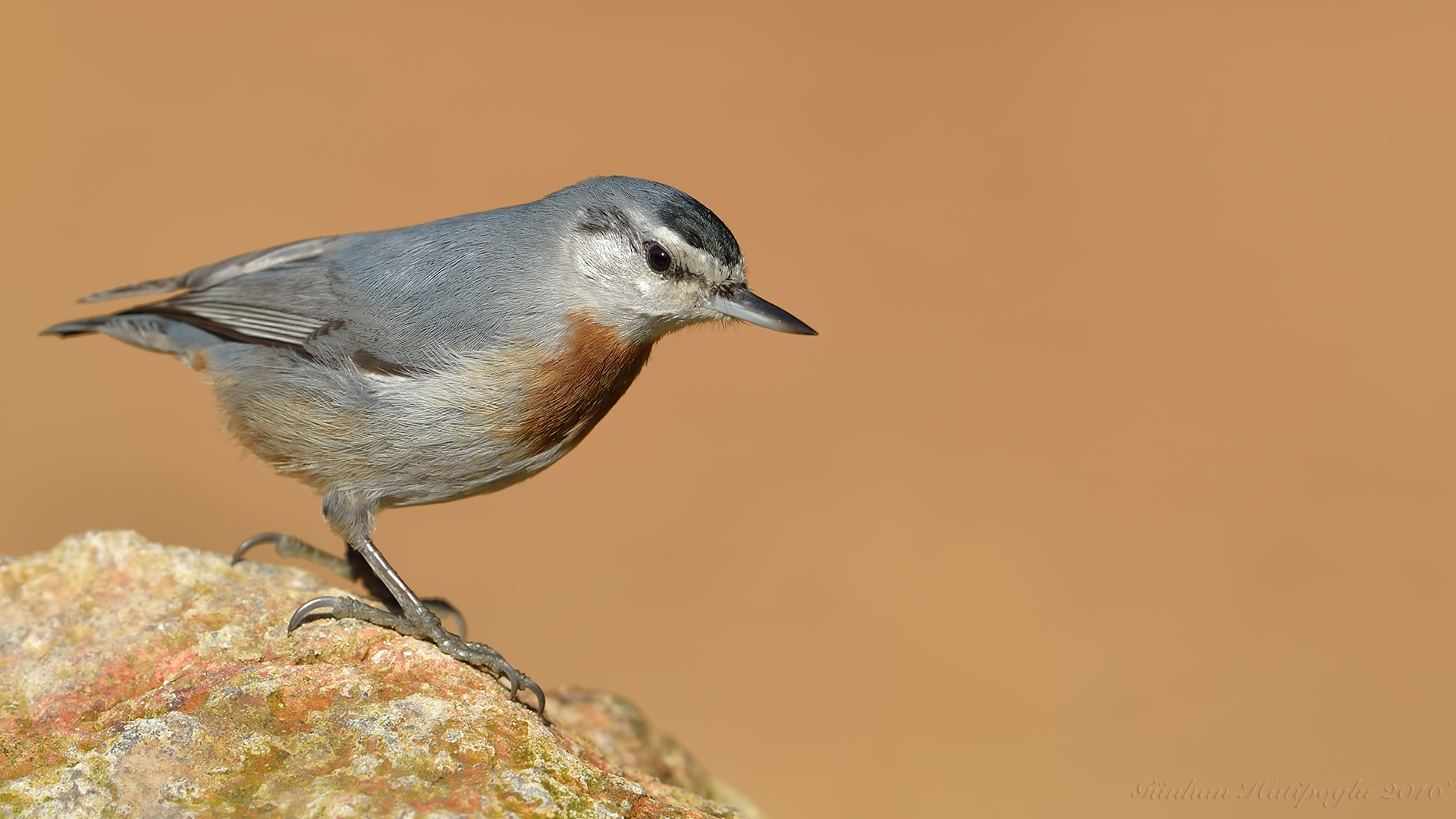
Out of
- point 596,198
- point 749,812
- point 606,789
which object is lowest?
point 749,812

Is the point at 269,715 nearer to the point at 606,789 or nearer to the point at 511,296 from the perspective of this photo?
the point at 606,789

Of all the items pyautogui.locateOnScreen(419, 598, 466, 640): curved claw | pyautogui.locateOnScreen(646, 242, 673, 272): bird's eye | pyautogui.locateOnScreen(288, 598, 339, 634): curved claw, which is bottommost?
pyautogui.locateOnScreen(419, 598, 466, 640): curved claw

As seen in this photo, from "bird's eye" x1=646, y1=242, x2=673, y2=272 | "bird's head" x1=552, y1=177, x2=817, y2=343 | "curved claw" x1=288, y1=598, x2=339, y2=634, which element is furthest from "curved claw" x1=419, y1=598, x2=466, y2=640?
"bird's eye" x1=646, y1=242, x2=673, y2=272

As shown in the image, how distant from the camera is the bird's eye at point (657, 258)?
3.25 meters

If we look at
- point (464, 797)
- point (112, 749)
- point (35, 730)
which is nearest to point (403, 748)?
point (464, 797)

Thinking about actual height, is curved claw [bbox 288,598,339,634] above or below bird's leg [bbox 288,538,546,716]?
above

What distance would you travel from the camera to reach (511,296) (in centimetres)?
321

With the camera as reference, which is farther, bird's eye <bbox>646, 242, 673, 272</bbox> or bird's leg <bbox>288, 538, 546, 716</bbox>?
bird's eye <bbox>646, 242, 673, 272</bbox>

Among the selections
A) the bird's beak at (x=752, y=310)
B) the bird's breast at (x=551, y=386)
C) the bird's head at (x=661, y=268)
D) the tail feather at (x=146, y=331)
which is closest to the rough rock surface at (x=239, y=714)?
the bird's breast at (x=551, y=386)

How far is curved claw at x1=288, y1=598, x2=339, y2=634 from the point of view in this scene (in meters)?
2.79

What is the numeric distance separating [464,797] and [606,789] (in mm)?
366

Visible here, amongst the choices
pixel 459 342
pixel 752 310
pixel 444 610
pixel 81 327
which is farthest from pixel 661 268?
pixel 81 327

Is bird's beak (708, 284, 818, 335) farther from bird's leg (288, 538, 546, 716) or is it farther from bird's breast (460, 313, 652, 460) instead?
bird's leg (288, 538, 546, 716)

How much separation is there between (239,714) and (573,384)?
126cm
